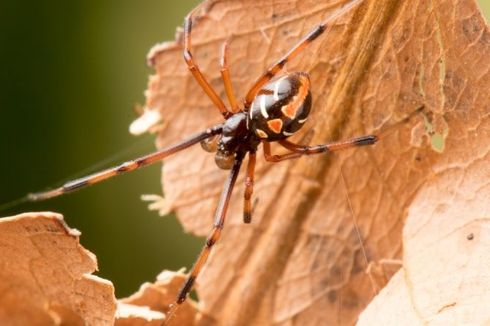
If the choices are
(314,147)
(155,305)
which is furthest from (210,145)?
(155,305)

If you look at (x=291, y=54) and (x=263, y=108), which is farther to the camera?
(x=263, y=108)

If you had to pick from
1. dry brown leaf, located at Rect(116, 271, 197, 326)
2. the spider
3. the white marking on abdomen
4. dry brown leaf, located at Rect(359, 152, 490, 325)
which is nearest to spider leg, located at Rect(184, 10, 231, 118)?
the spider

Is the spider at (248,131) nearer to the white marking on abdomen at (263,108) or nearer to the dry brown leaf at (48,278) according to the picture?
the white marking on abdomen at (263,108)

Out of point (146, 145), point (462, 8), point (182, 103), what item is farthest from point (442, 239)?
point (146, 145)

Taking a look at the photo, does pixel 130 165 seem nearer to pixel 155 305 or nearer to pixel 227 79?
pixel 227 79

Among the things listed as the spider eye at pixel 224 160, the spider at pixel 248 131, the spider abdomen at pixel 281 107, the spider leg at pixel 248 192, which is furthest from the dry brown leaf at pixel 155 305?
the spider abdomen at pixel 281 107

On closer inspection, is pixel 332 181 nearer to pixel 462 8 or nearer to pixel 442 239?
pixel 442 239
